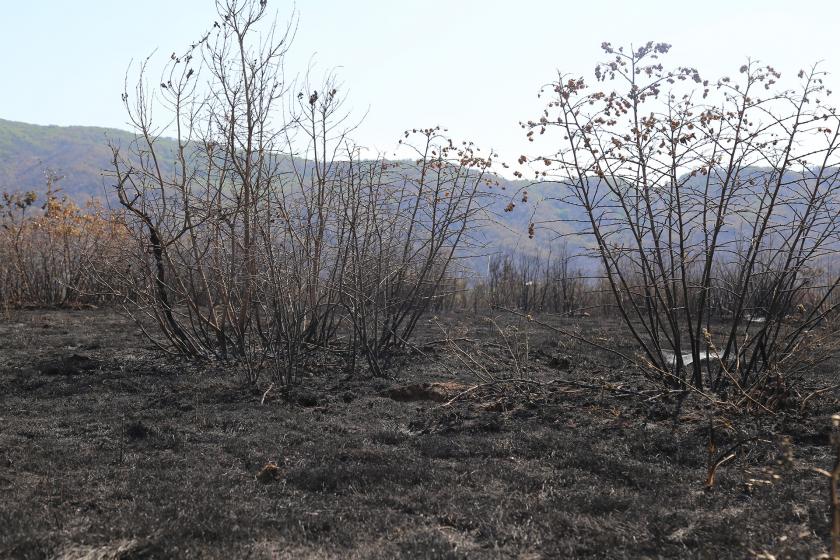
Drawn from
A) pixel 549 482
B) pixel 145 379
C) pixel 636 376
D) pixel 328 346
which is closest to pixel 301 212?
pixel 328 346

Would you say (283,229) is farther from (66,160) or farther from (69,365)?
(66,160)

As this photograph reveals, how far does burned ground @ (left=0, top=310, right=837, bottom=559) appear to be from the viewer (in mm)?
3137

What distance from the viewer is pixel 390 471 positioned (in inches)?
164

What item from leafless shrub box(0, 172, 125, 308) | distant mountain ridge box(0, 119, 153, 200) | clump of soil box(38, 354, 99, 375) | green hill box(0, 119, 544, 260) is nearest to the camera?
clump of soil box(38, 354, 99, 375)

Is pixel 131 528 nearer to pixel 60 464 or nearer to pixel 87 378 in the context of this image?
pixel 60 464

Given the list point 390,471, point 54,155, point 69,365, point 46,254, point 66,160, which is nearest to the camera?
point 390,471

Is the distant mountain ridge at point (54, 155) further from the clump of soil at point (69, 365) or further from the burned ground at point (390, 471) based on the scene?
the burned ground at point (390, 471)

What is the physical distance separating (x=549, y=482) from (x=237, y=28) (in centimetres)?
551

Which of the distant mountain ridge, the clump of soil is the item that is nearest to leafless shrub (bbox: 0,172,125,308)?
the clump of soil

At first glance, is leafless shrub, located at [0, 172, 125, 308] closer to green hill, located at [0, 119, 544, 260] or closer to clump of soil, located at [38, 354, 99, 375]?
clump of soil, located at [38, 354, 99, 375]

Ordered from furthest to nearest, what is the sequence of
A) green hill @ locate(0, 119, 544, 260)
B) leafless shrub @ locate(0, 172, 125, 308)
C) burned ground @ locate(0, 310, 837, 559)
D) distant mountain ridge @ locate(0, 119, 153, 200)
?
distant mountain ridge @ locate(0, 119, 153, 200) < green hill @ locate(0, 119, 544, 260) < leafless shrub @ locate(0, 172, 125, 308) < burned ground @ locate(0, 310, 837, 559)

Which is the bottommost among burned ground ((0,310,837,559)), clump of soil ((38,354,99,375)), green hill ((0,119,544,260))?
clump of soil ((38,354,99,375))

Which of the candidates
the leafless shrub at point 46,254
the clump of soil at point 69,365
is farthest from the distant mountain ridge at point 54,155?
the clump of soil at point 69,365

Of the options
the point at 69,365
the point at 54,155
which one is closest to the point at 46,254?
the point at 69,365
